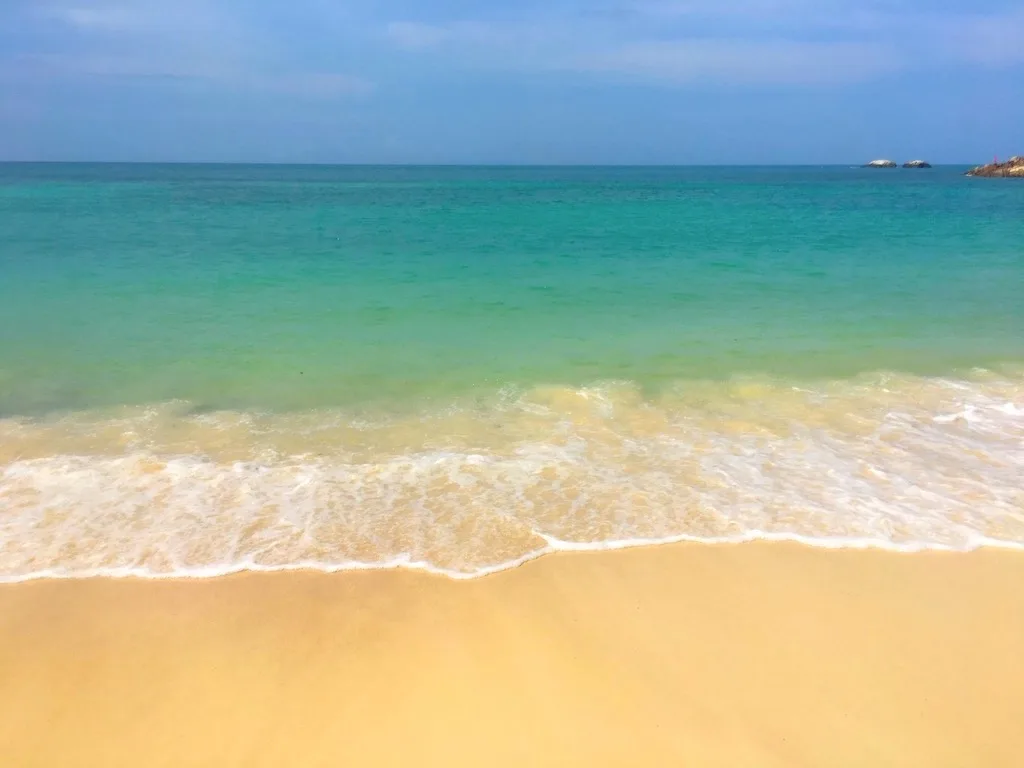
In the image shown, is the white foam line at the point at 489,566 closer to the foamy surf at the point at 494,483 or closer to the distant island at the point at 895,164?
the foamy surf at the point at 494,483

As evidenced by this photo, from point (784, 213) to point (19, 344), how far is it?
34.5 m

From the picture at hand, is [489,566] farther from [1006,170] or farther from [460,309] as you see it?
[1006,170]

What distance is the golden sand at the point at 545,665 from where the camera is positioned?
3488 mm

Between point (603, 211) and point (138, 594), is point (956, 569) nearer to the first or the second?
point (138, 594)

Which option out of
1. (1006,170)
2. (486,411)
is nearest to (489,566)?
(486,411)

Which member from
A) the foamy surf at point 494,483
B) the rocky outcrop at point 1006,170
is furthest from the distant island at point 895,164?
the foamy surf at point 494,483

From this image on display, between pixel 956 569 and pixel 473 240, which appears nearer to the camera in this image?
pixel 956 569

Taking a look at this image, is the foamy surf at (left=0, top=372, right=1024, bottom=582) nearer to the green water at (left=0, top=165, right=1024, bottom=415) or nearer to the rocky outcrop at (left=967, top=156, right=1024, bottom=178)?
the green water at (left=0, top=165, right=1024, bottom=415)

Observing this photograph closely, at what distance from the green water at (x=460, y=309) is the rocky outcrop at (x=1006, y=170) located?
70737 mm

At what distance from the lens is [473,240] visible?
75.4 feet

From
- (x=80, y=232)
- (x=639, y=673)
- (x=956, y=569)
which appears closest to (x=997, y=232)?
(x=956, y=569)

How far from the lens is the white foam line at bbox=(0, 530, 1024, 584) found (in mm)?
4738

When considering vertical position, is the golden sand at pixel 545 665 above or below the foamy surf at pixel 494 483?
below

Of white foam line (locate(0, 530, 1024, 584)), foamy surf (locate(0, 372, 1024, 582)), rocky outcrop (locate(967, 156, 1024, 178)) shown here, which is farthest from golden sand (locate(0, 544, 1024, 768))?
rocky outcrop (locate(967, 156, 1024, 178))
